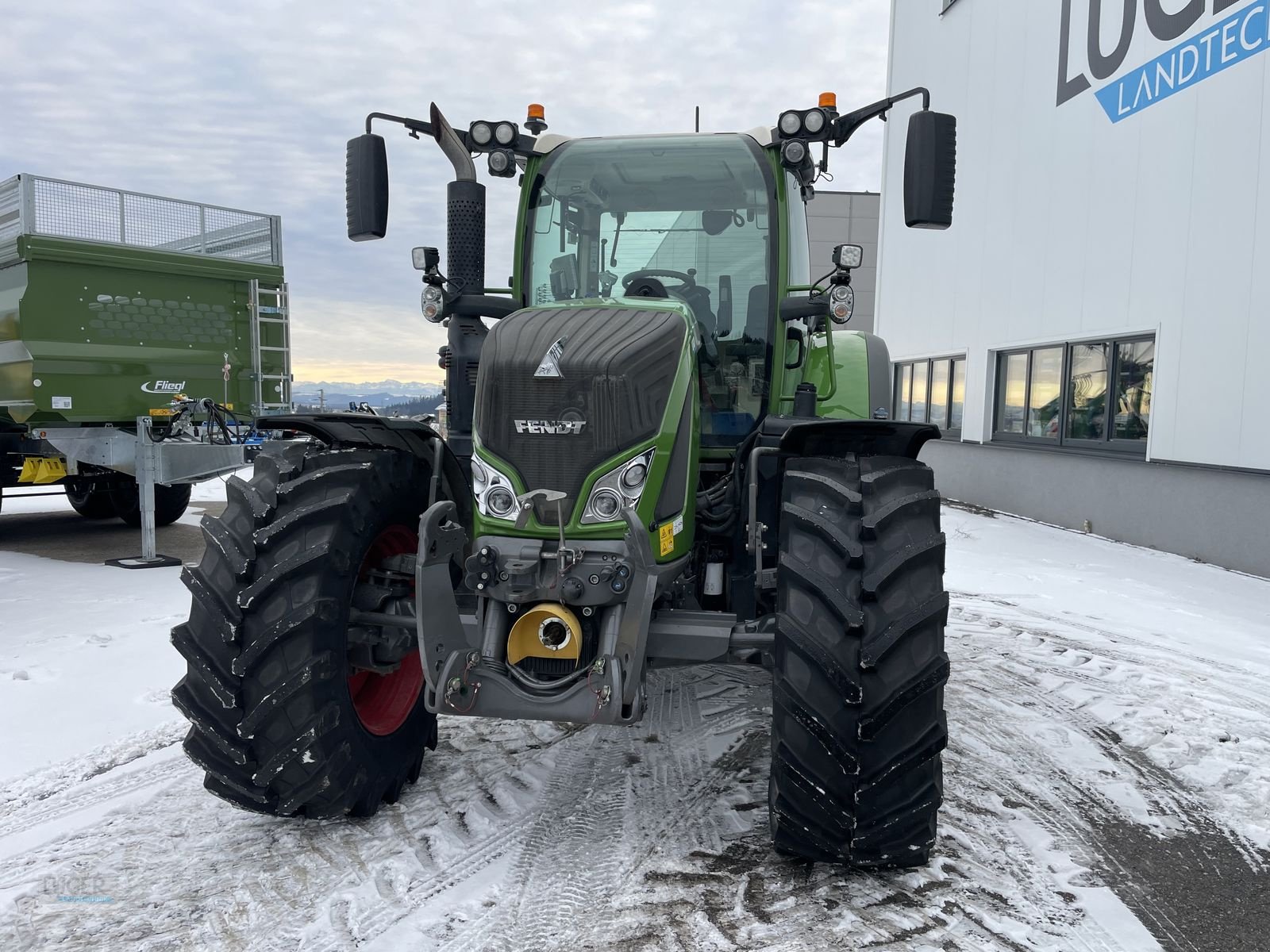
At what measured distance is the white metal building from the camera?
7.63 m

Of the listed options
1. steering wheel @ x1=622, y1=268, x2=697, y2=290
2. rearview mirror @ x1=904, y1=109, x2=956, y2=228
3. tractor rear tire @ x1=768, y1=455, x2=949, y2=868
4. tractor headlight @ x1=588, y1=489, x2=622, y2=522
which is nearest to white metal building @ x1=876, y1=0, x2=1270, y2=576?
rearview mirror @ x1=904, y1=109, x2=956, y2=228

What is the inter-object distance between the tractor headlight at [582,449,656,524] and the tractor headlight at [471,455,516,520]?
25cm

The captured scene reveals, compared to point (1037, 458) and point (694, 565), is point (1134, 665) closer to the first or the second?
point (694, 565)

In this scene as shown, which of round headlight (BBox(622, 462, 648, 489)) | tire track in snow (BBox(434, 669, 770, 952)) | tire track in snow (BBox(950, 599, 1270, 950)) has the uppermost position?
round headlight (BBox(622, 462, 648, 489))

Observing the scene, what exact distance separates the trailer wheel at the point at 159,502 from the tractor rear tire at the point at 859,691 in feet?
28.7

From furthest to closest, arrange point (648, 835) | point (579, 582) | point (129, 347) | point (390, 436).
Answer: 1. point (129, 347)
2. point (390, 436)
3. point (648, 835)
4. point (579, 582)

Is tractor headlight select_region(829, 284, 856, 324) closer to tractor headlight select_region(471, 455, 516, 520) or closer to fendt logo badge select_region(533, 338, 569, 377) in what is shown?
fendt logo badge select_region(533, 338, 569, 377)

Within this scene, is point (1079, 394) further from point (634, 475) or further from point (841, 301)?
point (634, 475)

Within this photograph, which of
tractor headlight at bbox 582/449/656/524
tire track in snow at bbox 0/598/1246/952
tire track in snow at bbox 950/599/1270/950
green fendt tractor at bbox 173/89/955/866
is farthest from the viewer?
tractor headlight at bbox 582/449/656/524

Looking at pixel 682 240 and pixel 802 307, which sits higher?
pixel 682 240

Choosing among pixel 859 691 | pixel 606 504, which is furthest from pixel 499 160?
pixel 859 691

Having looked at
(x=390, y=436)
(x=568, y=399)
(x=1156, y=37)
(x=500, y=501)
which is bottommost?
(x=500, y=501)

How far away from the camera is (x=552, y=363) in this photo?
285cm

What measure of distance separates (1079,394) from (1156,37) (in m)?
3.59
